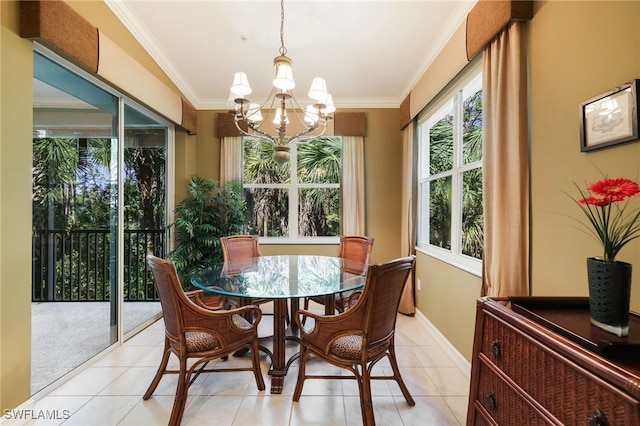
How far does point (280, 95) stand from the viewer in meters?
1.92

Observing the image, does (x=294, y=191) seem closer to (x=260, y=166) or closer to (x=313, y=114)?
(x=260, y=166)

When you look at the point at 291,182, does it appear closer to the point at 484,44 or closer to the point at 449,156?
the point at 449,156

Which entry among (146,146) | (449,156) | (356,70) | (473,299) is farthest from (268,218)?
(473,299)

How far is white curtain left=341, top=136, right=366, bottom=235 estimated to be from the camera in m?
3.70

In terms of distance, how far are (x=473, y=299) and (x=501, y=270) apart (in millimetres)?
557

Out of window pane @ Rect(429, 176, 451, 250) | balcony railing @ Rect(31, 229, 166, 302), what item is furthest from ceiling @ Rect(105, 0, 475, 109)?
balcony railing @ Rect(31, 229, 166, 302)

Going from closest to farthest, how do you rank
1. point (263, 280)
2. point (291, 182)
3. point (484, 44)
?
point (484, 44)
point (263, 280)
point (291, 182)

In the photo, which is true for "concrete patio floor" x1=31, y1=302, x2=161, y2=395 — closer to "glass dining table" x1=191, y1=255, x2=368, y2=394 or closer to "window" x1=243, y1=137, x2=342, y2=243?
"glass dining table" x1=191, y1=255, x2=368, y2=394

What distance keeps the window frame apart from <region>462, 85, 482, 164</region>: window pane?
0.04 meters

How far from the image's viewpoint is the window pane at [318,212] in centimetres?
391

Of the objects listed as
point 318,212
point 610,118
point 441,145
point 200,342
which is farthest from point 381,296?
point 318,212

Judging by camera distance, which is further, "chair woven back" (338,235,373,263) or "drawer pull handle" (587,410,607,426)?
"chair woven back" (338,235,373,263)

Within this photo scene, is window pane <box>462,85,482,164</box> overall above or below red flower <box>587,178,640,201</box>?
above

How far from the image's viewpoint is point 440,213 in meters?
2.93
